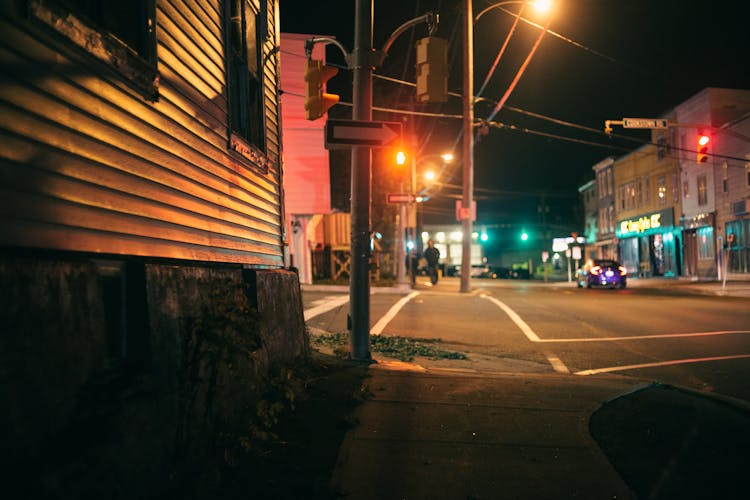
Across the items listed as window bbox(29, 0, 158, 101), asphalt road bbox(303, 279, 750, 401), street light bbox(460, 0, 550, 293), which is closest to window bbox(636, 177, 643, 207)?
street light bbox(460, 0, 550, 293)

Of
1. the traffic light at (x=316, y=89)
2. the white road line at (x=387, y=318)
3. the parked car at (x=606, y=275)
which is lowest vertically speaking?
the white road line at (x=387, y=318)

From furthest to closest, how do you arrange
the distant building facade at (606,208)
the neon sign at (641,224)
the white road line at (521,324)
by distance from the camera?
1. the distant building facade at (606,208)
2. the neon sign at (641,224)
3. the white road line at (521,324)

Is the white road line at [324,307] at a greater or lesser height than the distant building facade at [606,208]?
lesser

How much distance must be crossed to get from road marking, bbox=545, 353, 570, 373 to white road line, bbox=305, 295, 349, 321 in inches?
240

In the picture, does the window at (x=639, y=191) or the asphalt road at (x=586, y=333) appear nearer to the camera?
the asphalt road at (x=586, y=333)

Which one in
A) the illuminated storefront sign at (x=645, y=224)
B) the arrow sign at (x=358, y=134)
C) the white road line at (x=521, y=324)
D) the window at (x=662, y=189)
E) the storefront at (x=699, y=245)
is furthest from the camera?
the window at (x=662, y=189)

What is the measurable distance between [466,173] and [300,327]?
63.6 feet

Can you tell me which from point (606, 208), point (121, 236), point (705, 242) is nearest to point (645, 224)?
point (705, 242)

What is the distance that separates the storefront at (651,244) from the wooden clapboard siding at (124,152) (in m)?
38.1

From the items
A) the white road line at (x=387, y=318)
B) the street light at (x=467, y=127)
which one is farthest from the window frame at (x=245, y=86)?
the street light at (x=467, y=127)

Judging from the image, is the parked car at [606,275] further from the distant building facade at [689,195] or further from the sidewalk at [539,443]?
the sidewalk at [539,443]

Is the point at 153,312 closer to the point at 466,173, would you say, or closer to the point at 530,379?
the point at 530,379

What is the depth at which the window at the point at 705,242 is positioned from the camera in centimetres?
3323

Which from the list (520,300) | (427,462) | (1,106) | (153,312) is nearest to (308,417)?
(427,462)
